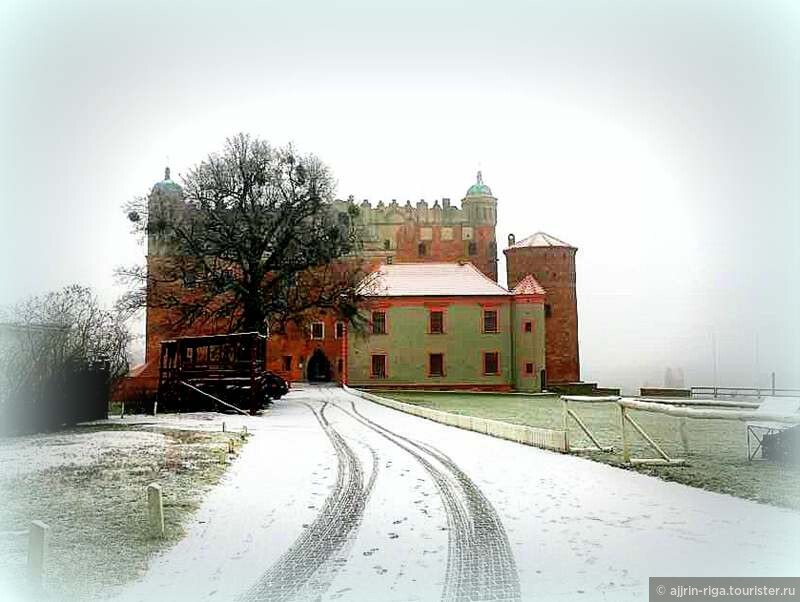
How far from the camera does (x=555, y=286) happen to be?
3950cm

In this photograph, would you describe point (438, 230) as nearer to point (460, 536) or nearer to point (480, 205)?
point (480, 205)

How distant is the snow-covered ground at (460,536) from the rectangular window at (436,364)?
2595 centimetres

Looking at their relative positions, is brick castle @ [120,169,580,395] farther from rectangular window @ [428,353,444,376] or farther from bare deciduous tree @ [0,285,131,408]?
bare deciduous tree @ [0,285,131,408]

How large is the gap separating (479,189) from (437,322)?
1864 cm

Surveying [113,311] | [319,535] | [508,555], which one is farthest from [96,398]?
[508,555]

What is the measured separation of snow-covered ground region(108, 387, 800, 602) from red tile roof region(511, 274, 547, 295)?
26617 mm

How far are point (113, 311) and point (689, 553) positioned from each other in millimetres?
18692

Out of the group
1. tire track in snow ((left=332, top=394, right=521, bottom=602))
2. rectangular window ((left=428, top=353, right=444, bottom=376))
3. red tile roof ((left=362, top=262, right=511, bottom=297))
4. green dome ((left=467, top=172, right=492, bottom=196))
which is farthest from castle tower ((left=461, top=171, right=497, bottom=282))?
tire track in snow ((left=332, top=394, right=521, bottom=602))

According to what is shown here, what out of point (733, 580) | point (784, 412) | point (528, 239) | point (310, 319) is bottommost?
point (733, 580)

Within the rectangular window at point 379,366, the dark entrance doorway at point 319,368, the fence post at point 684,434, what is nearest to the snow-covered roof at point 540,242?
the rectangular window at point 379,366

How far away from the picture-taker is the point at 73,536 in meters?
6.23

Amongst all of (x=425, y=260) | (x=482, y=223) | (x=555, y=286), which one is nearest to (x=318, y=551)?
(x=555, y=286)

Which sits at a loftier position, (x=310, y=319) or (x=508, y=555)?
(x=310, y=319)

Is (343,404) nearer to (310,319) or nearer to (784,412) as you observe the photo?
(310,319)
